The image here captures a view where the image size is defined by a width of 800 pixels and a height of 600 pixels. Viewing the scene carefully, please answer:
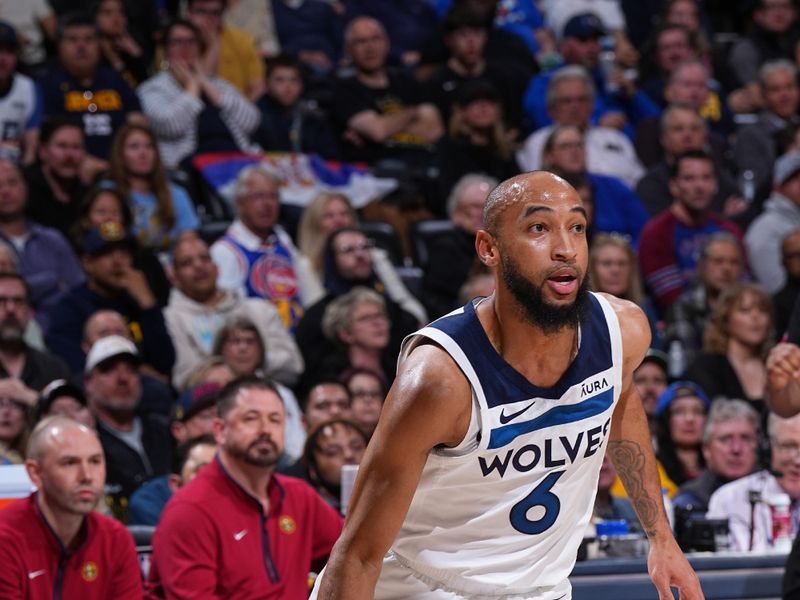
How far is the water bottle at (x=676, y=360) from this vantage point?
822 cm

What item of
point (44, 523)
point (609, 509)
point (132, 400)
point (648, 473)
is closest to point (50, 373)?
point (132, 400)

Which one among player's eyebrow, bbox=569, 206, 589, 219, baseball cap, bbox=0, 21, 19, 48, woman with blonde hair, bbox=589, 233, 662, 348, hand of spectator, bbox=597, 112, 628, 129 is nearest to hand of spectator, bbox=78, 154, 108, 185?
baseball cap, bbox=0, 21, 19, 48

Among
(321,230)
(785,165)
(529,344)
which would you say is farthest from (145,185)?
(529,344)

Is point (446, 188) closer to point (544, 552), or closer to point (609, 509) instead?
point (609, 509)

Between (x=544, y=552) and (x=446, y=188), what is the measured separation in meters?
6.35

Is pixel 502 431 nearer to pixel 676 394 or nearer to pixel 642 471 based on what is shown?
pixel 642 471

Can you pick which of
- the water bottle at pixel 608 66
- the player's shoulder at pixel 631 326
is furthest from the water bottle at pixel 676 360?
the player's shoulder at pixel 631 326

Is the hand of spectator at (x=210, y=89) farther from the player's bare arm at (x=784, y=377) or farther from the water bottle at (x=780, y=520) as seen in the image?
the player's bare arm at (x=784, y=377)

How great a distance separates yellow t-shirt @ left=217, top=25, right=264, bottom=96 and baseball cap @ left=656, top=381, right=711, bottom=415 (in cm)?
441

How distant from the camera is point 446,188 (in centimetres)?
966

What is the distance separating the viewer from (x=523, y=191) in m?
3.30

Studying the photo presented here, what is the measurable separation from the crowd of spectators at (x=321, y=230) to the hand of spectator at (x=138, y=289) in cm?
2

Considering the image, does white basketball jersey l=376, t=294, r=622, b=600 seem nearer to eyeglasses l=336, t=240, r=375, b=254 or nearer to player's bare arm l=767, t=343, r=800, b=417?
player's bare arm l=767, t=343, r=800, b=417

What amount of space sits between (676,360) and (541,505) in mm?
5064
